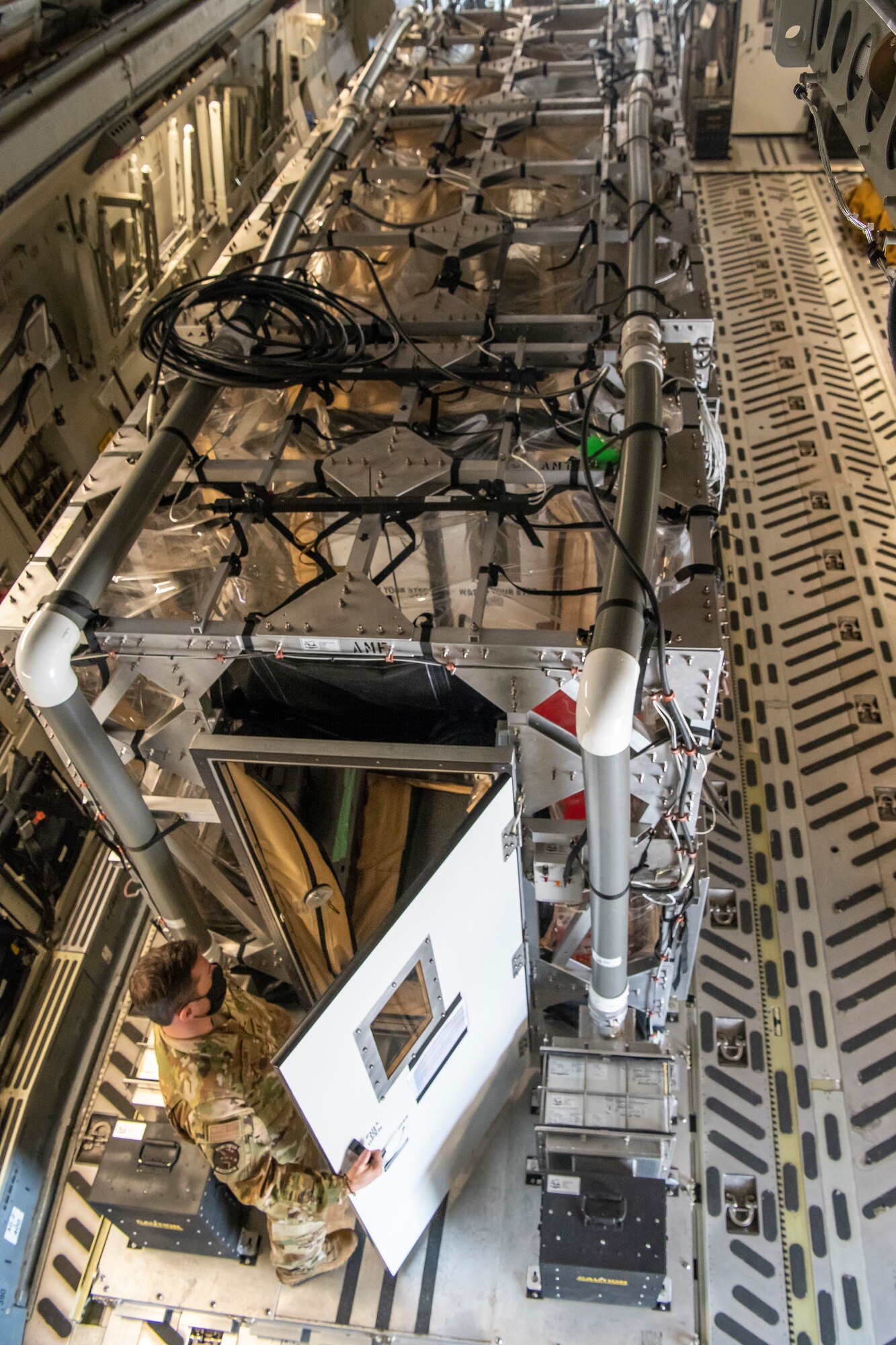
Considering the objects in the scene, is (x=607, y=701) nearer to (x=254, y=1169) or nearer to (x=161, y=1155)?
(x=254, y=1169)

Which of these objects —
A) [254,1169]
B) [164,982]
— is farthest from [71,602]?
[254,1169]

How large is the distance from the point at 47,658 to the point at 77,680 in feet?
0.57

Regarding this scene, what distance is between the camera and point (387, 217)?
17.4ft

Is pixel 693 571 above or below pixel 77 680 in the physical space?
above

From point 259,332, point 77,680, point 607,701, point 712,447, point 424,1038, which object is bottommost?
point 424,1038

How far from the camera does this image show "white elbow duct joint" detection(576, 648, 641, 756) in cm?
232

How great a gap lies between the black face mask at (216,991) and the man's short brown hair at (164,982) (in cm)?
7

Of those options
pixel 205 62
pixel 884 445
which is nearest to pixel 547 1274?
pixel 884 445

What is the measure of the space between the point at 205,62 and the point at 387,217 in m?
2.13

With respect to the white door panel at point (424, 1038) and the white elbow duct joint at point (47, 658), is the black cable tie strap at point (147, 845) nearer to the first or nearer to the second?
the white elbow duct joint at point (47, 658)

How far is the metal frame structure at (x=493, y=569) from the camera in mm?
2672

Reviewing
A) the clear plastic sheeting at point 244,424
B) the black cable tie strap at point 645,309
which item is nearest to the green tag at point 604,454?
the black cable tie strap at point 645,309

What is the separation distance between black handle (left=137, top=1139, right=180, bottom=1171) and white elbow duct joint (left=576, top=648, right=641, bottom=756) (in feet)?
6.85

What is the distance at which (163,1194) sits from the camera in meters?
3.24
